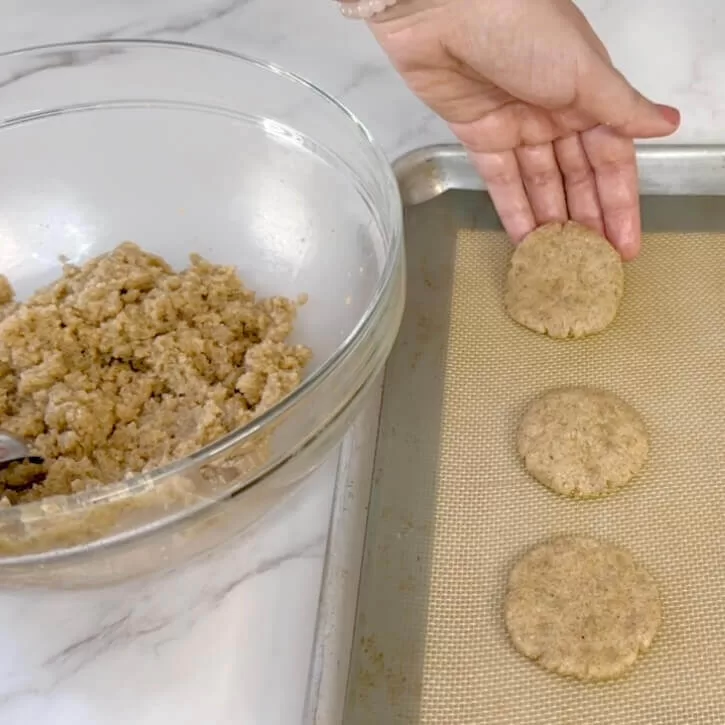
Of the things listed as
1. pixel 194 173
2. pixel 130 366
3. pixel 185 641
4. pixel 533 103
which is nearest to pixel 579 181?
pixel 533 103

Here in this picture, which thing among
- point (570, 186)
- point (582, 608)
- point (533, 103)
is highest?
point (533, 103)

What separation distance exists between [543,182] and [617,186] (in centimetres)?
8

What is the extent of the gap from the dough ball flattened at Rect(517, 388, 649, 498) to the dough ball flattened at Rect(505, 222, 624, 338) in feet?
0.29

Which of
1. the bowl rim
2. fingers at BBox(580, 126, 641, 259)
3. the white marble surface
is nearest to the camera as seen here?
the bowl rim

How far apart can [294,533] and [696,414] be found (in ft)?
1.33

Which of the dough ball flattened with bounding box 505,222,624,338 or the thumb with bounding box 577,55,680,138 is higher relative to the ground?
the thumb with bounding box 577,55,680,138

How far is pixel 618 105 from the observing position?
2.75 ft

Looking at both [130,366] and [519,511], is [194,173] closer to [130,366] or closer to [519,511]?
[130,366]

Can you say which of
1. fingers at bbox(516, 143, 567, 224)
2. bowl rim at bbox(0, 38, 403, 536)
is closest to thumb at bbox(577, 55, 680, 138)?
fingers at bbox(516, 143, 567, 224)

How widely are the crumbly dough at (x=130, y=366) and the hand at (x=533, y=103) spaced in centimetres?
30

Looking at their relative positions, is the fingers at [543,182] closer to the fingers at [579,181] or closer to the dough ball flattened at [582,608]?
the fingers at [579,181]

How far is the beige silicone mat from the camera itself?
69 cm

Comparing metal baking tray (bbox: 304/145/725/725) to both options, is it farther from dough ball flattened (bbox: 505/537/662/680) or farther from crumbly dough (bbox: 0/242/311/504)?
crumbly dough (bbox: 0/242/311/504)

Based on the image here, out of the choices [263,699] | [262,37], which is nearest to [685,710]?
[263,699]
